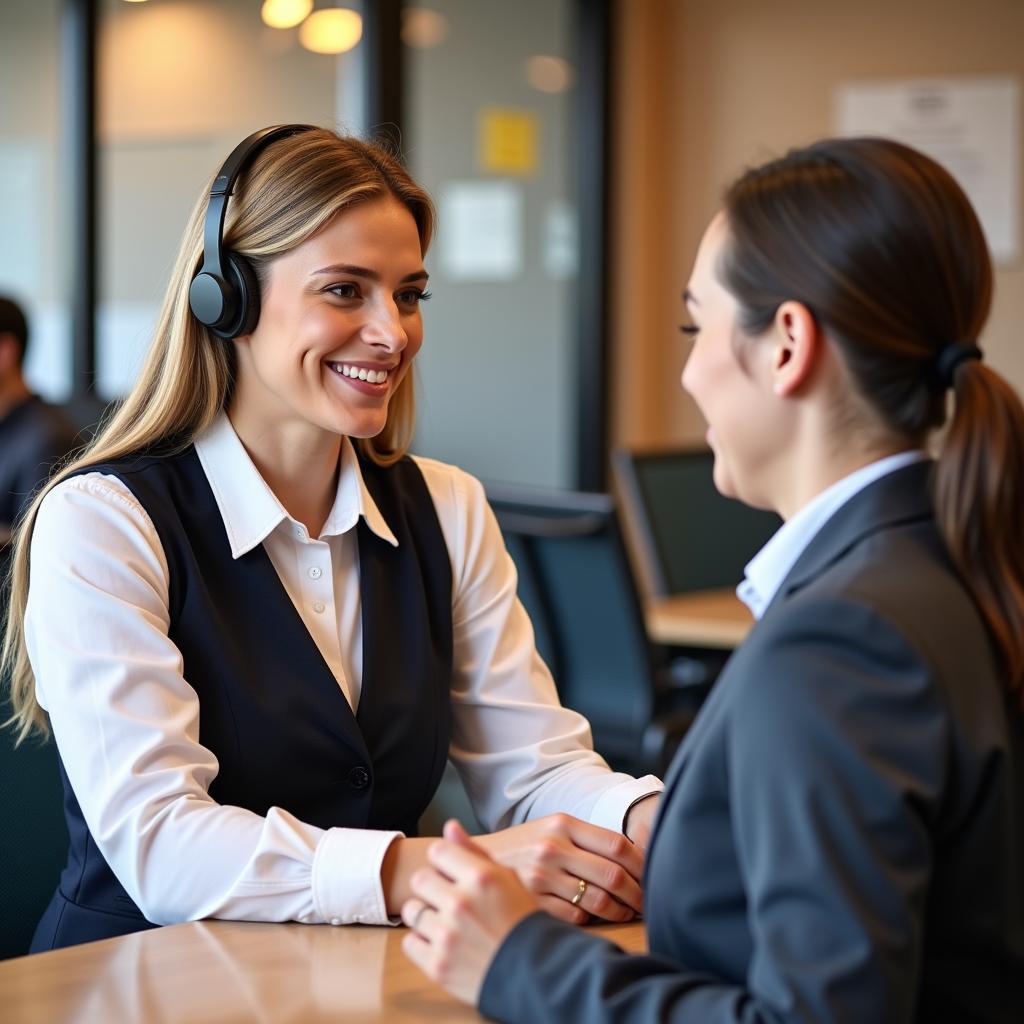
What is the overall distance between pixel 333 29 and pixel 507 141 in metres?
1.17

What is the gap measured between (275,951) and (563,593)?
1.96 meters

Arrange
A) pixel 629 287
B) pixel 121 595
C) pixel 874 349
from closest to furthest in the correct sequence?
1. pixel 874 349
2. pixel 121 595
3. pixel 629 287

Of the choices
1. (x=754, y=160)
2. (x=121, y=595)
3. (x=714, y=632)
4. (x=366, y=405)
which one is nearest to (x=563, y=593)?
(x=714, y=632)

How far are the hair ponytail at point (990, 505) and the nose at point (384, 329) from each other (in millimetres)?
793

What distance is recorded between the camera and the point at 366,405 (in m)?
1.63

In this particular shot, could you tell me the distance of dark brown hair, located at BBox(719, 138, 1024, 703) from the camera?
37.5 inches

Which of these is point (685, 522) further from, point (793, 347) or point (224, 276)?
point (793, 347)

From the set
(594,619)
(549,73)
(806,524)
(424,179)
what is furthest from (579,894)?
(549,73)

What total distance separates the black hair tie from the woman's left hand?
0.47 meters

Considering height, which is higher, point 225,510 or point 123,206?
point 123,206

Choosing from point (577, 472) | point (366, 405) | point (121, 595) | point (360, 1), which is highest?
point (360, 1)

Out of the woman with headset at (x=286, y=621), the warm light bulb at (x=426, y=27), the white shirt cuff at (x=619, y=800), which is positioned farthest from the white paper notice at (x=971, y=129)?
the white shirt cuff at (x=619, y=800)

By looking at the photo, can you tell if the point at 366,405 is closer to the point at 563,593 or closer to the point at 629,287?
the point at 563,593

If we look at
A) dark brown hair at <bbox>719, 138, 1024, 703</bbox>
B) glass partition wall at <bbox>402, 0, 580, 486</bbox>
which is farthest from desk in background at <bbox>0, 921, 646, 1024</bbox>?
glass partition wall at <bbox>402, 0, 580, 486</bbox>
